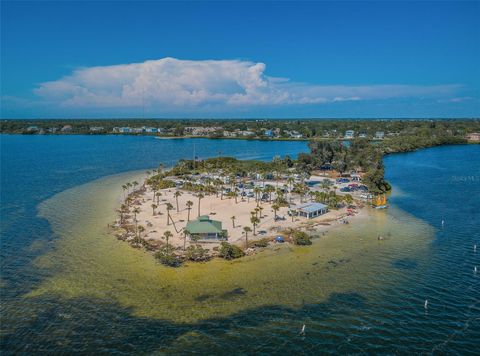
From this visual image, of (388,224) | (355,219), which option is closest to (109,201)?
(355,219)

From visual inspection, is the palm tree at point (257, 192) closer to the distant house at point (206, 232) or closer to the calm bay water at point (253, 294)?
the calm bay water at point (253, 294)

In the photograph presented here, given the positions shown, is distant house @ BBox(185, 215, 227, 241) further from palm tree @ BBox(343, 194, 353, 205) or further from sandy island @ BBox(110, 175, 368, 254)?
palm tree @ BBox(343, 194, 353, 205)

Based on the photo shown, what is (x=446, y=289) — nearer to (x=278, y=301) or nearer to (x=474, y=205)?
(x=278, y=301)

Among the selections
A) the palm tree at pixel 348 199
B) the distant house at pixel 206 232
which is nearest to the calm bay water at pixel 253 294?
the distant house at pixel 206 232

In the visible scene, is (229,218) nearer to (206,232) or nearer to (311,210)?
(206,232)

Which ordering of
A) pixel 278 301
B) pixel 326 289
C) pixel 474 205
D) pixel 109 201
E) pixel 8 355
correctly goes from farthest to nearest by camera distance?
pixel 109 201, pixel 474 205, pixel 326 289, pixel 278 301, pixel 8 355

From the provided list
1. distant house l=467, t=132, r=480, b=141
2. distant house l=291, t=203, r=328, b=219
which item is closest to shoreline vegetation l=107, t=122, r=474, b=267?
distant house l=291, t=203, r=328, b=219
